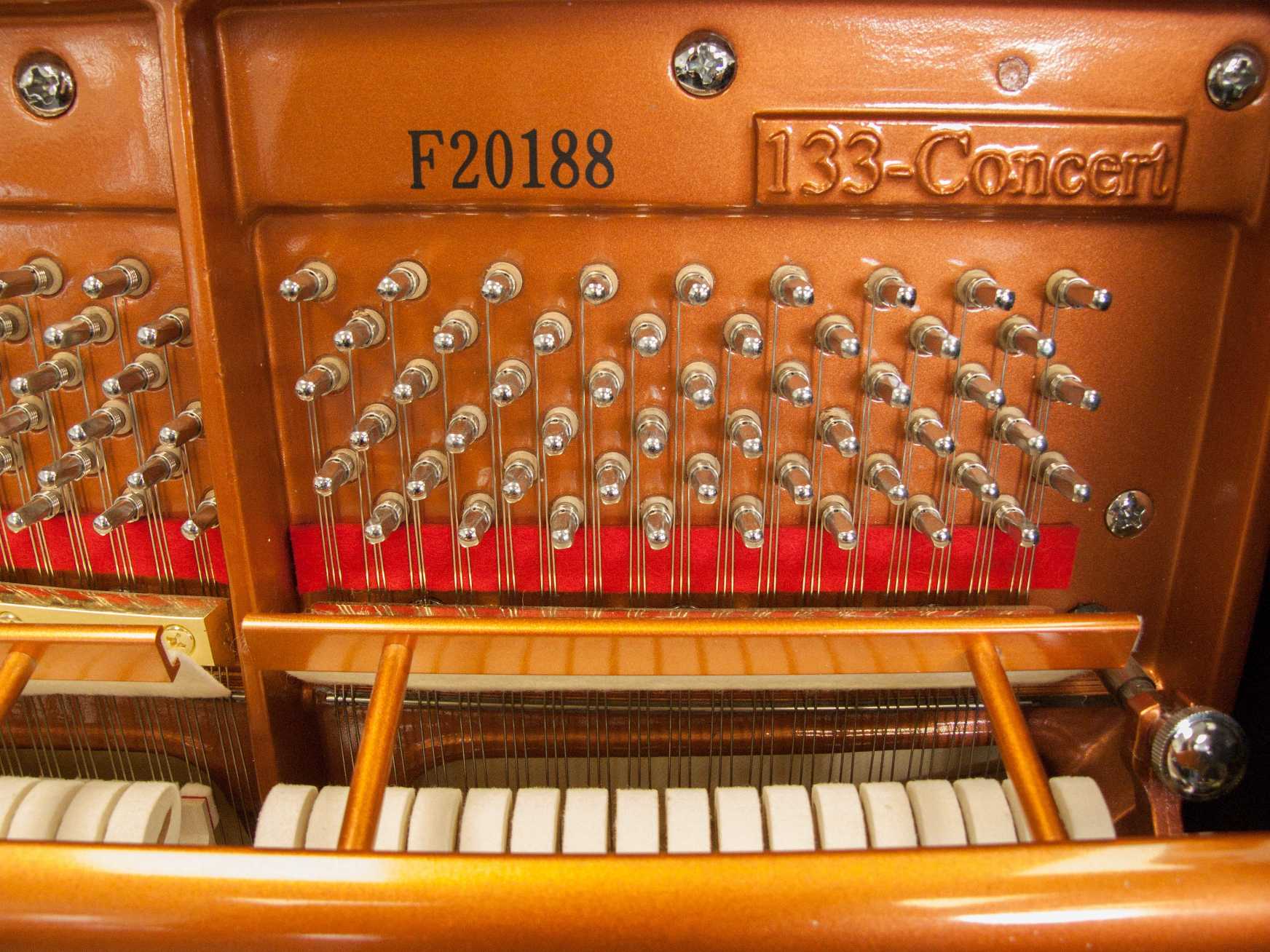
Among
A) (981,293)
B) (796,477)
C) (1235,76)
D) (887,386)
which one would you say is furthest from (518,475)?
(1235,76)

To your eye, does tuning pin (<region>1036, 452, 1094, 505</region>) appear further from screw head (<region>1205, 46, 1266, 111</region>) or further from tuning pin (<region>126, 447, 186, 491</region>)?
tuning pin (<region>126, 447, 186, 491</region>)

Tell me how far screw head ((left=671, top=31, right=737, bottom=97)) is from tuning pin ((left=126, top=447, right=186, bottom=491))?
2.23ft

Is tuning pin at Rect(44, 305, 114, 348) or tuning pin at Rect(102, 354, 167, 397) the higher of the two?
tuning pin at Rect(44, 305, 114, 348)

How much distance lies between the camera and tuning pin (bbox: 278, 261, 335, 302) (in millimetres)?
918

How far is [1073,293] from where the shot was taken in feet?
3.07

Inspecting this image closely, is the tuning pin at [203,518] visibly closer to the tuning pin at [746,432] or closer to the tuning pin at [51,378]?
the tuning pin at [51,378]

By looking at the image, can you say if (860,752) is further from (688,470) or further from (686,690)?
(688,470)

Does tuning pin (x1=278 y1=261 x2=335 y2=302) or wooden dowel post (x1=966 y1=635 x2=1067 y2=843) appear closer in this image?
wooden dowel post (x1=966 y1=635 x2=1067 y2=843)

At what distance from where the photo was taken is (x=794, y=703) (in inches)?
46.9

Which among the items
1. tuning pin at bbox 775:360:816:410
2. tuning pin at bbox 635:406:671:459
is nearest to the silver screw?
tuning pin at bbox 635:406:671:459

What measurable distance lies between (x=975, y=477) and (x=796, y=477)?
0.65 ft

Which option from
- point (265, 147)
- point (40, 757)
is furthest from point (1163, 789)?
point (40, 757)

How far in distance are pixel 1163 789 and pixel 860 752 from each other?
0.34 m

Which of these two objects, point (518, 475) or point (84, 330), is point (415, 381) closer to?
point (518, 475)
